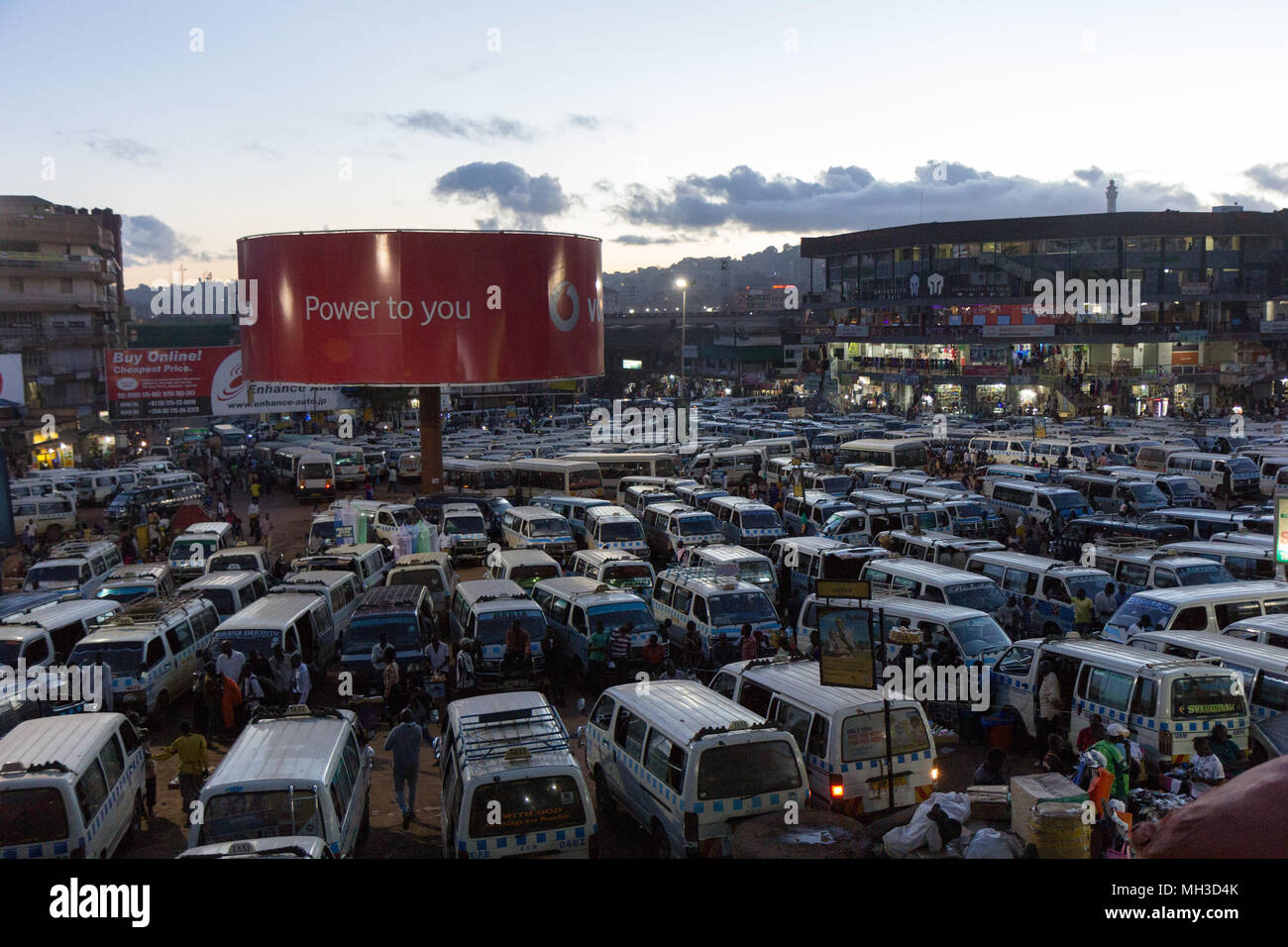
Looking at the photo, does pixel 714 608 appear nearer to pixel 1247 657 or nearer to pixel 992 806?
pixel 1247 657

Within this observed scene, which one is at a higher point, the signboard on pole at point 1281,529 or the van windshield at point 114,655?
the signboard on pole at point 1281,529

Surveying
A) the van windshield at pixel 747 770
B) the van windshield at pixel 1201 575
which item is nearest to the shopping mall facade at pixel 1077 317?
the van windshield at pixel 1201 575

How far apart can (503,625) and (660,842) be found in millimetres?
6724

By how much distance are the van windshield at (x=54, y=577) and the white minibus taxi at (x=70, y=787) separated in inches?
471

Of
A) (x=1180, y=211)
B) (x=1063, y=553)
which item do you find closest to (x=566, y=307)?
(x=1063, y=553)

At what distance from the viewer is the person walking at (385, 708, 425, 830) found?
10.4 meters

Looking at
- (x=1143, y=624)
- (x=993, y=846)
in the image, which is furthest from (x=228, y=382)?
(x=993, y=846)

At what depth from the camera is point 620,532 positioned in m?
23.2

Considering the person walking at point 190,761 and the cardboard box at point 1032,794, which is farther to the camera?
the person walking at point 190,761

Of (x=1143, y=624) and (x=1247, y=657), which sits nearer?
(x=1247, y=657)

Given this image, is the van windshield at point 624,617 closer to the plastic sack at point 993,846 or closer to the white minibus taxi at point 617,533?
the white minibus taxi at point 617,533

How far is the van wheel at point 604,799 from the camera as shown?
10.5m

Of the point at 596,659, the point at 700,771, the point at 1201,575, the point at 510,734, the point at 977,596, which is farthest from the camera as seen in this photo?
the point at 1201,575

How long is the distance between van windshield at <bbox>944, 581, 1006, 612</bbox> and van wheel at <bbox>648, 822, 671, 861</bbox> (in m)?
8.27
